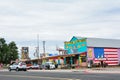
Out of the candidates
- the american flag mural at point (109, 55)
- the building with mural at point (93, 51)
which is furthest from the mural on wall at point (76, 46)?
the american flag mural at point (109, 55)

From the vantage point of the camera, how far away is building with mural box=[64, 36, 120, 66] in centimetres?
6656

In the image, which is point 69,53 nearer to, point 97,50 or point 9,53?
point 97,50

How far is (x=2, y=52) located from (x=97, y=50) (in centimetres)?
3281

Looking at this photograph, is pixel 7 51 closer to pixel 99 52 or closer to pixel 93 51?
pixel 93 51

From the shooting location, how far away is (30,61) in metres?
96.4

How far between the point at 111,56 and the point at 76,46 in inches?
310

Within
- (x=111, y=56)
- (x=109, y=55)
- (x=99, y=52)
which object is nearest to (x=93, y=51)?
(x=99, y=52)

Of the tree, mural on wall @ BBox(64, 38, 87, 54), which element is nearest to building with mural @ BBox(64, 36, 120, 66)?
mural on wall @ BBox(64, 38, 87, 54)

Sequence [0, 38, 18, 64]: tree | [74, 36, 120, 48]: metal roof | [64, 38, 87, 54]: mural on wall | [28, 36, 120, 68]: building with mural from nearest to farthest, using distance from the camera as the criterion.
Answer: [28, 36, 120, 68]: building with mural, [64, 38, 87, 54]: mural on wall, [74, 36, 120, 48]: metal roof, [0, 38, 18, 64]: tree

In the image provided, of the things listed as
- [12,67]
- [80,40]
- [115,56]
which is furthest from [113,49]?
[12,67]

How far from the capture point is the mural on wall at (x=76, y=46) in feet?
222

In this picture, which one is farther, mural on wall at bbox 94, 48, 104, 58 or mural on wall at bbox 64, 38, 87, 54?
mural on wall at bbox 64, 38, 87, 54

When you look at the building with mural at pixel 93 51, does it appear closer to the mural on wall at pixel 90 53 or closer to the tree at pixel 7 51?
the mural on wall at pixel 90 53

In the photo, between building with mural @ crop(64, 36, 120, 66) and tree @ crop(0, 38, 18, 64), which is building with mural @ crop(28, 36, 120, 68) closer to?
building with mural @ crop(64, 36, 120, 66)
